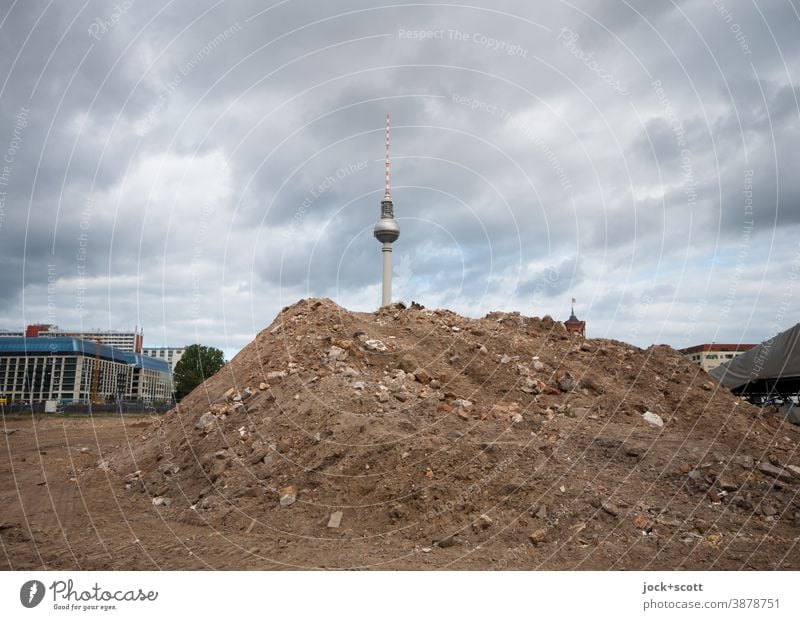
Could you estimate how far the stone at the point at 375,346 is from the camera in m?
19.0

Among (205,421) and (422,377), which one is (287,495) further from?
(422,377)

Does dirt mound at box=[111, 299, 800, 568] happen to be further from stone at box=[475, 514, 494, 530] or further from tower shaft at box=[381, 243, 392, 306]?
tower shaft at box=[381, 243, 392, 306]

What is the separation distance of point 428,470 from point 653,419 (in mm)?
7704

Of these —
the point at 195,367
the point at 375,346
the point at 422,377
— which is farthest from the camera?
the point at 195,367

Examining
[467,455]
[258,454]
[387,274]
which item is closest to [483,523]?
[467,455]

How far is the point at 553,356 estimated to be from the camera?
64.3 feet

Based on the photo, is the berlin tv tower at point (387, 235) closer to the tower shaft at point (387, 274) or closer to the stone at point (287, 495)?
the tower shaft at point (387, 274)

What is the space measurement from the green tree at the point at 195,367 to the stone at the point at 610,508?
209 feet

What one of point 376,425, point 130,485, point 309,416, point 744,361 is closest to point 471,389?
point 376,425

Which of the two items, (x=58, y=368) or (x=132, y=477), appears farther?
(x=58, y=368)

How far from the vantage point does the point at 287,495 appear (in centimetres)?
1302

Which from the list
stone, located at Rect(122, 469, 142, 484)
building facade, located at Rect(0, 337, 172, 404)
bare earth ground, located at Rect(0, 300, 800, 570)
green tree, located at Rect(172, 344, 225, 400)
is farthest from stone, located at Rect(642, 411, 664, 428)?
building facade, located at Rect(0, 337, 172, 404)

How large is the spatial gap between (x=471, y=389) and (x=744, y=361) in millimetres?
18519
